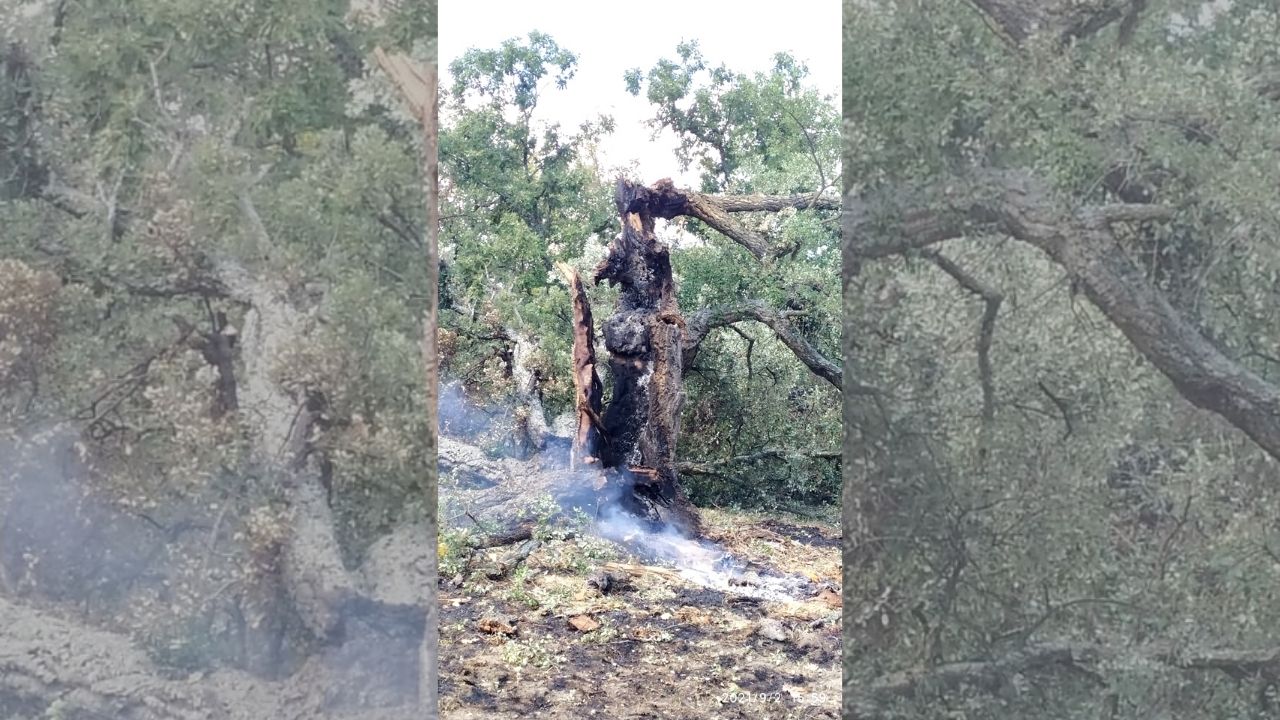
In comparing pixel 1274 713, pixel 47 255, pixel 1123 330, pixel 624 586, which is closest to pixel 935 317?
pixel 1123 330

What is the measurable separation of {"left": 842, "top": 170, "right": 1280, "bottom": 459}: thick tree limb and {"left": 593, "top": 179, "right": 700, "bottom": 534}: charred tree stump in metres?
5.67

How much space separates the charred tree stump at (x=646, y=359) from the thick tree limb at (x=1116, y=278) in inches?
223

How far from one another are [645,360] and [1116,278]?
586 centimetres

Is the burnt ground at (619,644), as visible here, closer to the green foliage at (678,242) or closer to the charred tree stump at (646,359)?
the charred tree stump at (646,359)

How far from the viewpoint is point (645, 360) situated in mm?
8047

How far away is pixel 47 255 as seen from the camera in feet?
7.86

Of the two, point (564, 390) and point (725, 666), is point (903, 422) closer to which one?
point (725, 666)

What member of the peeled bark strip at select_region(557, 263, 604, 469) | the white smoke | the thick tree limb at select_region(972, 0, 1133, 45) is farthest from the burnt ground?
the thick tree limb at select_region(972, 0, 1133, 45)

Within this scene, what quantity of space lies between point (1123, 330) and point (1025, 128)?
1.55ft

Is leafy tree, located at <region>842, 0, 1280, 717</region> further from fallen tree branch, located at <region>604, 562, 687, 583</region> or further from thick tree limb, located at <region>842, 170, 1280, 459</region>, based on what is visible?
fallen tree branch, located at <region>604, 562, 687, 583</region>

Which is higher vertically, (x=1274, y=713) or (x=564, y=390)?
(x=564, y=390)

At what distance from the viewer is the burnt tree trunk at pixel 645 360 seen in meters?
7.93
